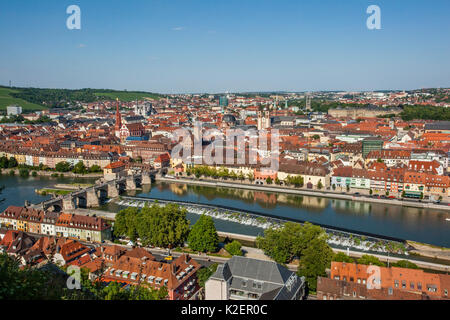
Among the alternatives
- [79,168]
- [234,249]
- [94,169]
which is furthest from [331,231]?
[79,168]

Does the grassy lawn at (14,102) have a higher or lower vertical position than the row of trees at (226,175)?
higher

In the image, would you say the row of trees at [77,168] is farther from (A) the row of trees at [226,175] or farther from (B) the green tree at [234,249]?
(B) the green tree at [234,249]

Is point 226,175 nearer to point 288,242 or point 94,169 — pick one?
point 94,169

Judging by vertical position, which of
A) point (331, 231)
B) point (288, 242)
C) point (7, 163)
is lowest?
point (331, 231)

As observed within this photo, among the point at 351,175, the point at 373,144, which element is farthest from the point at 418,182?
the point at 373,144

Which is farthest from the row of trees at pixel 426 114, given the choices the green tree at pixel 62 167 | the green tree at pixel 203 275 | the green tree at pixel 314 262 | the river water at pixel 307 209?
the green tree at pixel 203 275

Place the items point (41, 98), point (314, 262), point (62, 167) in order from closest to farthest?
point (314, 262) < point (62, 167) < point (41, 98)
